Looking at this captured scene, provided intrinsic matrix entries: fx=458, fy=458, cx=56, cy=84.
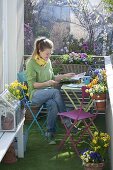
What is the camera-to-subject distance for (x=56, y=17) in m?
9.72

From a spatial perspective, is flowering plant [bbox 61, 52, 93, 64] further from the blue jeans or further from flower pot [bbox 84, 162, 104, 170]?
flower pot [bbox 84, 162, 104, 170]

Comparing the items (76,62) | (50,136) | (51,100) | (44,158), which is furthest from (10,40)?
(44,158)

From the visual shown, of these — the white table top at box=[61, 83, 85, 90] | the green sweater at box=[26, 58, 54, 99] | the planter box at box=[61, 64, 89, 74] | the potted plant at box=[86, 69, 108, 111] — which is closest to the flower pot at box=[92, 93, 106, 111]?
the potted plant at box=[86, 69, 108, 111]

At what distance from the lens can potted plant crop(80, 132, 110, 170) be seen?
184 inches

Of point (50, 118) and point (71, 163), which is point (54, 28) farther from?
point (71, 163)

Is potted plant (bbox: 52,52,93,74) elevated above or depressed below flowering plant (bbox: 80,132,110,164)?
above

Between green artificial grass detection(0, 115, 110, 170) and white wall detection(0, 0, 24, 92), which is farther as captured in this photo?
white wall detection(0, 0, 24, 92)

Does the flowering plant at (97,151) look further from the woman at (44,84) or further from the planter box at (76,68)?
the planter box at (76,68)

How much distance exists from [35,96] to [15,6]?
1.88 meters

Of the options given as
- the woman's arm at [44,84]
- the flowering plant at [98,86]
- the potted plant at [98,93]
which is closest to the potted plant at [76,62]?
the woman's arm at [44,84]

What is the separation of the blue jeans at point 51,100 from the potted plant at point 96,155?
1468 millimetres

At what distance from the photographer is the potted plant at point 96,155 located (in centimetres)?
468

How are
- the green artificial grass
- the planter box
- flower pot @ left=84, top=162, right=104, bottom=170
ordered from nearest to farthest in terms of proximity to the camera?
flower pot @ left=84, top=162, right=104, bottom=170 < the green artificial grass < the planter box

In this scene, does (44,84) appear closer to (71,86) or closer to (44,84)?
(44,84)
